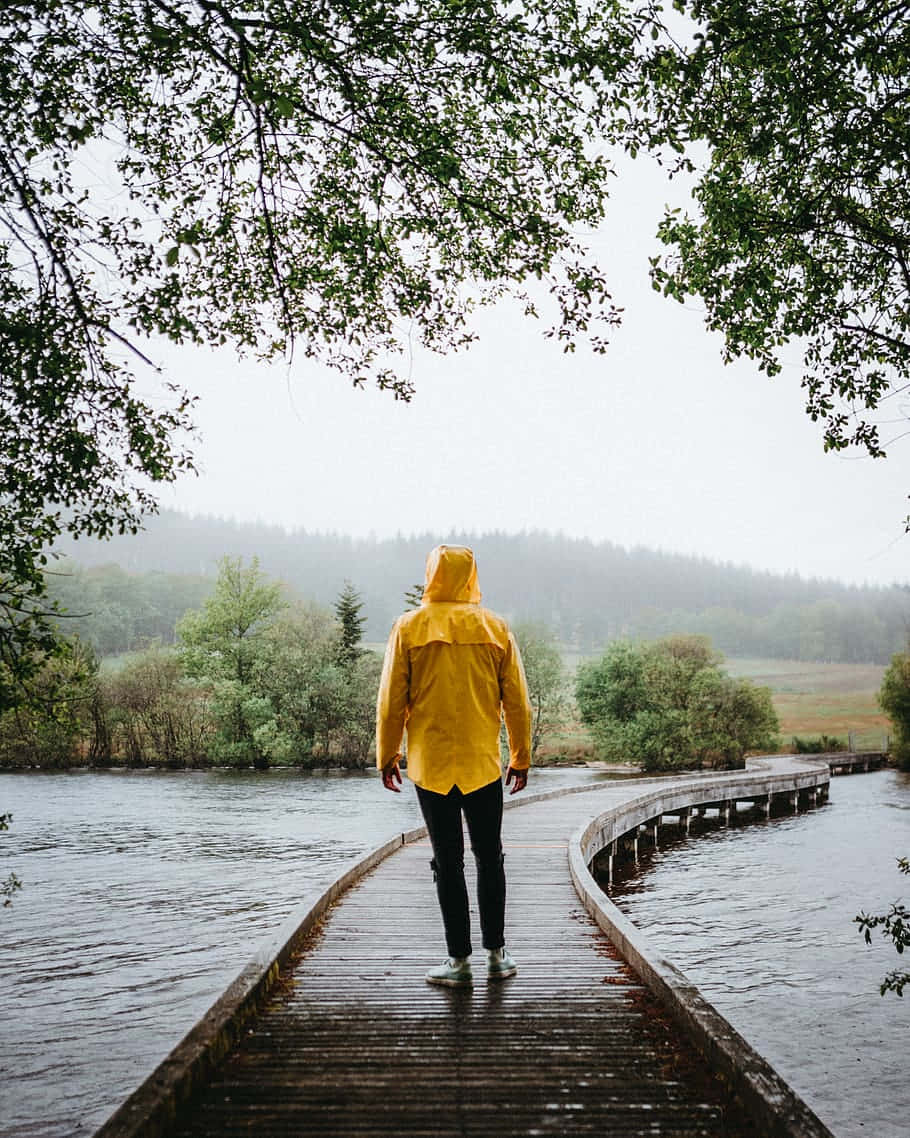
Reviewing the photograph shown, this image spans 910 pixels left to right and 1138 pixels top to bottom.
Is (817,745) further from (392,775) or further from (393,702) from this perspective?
(393,702)

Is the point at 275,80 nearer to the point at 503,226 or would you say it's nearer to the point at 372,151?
the point at 372,151

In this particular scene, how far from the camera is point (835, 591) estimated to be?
486 ft

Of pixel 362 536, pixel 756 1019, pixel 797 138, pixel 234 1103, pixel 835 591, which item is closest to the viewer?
pixel 234 1103

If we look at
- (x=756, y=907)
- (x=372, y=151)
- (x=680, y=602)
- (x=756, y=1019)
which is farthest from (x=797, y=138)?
(x=680, y=602)

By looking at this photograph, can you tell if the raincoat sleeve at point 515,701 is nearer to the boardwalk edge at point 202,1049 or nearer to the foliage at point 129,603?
the boardwalk edge at point 202,1049

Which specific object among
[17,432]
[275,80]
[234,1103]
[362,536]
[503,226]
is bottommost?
[234,1103]

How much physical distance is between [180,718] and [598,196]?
42.7 metres

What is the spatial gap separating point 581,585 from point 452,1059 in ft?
510

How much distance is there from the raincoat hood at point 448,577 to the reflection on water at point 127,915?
358cm

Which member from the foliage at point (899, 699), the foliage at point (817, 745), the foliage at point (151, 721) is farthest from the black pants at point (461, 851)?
the foliage at point (817, 745)

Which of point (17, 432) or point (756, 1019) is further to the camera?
point (756, 1019)

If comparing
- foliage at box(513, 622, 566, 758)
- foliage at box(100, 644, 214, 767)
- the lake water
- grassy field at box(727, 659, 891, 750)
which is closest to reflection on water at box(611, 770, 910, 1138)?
the lake water

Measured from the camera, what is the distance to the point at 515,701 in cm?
502

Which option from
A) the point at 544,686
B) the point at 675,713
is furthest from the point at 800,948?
the point at 544,686
